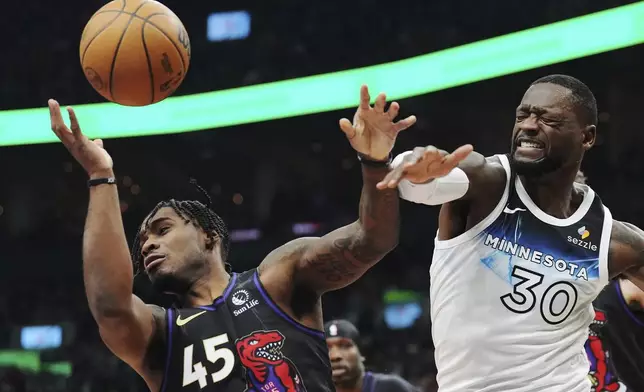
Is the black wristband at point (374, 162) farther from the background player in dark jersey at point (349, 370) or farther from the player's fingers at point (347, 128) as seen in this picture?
the background player in dark jersey at point (349, 370)

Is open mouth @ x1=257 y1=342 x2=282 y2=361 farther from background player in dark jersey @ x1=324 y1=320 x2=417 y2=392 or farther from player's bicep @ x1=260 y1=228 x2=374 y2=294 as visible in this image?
background player in dark jersey @ x1=324 y1=320 x2=417 y2=392

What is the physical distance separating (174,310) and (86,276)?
0.47 metres

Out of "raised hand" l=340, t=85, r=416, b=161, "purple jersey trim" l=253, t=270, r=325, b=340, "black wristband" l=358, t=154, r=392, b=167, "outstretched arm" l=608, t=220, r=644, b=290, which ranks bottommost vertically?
"purple jersey trim" l=253, t=270, r=325, b=340

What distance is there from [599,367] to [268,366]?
2487mm

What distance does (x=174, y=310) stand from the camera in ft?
11.7

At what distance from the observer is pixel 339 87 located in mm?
12812

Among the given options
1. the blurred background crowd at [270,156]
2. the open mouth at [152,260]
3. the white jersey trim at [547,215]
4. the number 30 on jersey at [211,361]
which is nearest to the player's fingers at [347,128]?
the white jersey trim at [547,215]

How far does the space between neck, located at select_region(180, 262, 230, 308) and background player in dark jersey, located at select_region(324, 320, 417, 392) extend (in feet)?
8.57

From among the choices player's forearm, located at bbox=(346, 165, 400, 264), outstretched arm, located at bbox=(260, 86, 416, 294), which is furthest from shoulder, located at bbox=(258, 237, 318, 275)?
player's forearm, located at bbox=(346, 165, 400, 264)

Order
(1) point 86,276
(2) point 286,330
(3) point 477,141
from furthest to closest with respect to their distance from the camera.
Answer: (3) point 477,141, (2) point 286,330, (1) point 86,276

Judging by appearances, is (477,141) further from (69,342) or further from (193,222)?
(193,222)

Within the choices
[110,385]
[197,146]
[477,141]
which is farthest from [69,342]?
[477,141]

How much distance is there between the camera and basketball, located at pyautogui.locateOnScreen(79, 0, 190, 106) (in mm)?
3707

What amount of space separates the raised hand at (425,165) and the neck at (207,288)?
1030 mm
